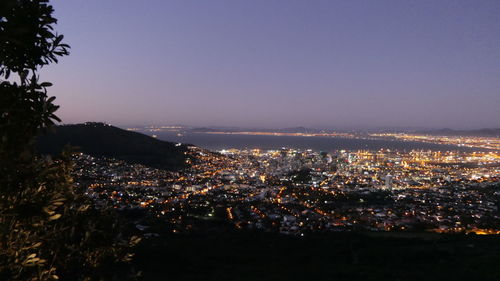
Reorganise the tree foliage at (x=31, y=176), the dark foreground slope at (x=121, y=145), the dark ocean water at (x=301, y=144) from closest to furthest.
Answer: the tree foliage at (x=31, y=176) → the dark foreground slope at (x=121, y=145) → the dark ocean water at (x=301, y=144)

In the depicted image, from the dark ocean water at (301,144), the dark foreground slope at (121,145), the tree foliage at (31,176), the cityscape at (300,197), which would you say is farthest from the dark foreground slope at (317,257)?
the dark ocean water at (301,144)

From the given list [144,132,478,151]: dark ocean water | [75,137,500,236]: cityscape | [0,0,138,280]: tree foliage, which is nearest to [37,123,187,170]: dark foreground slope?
[75,137,500,236]: cityscape

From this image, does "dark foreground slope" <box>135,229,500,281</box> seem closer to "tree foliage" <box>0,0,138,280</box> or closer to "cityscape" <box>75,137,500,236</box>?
"cityscape" <box>75,137,500,236</box>

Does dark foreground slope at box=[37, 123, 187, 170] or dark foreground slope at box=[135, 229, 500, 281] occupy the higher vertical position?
dark foreground slope at box=[37, 123, 187, 170]

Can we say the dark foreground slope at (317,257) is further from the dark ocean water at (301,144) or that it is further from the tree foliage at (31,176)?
the dark ocean water at (301,144)

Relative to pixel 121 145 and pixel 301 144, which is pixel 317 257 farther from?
pixel 301 144

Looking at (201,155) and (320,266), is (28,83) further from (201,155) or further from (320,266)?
(201,155)
